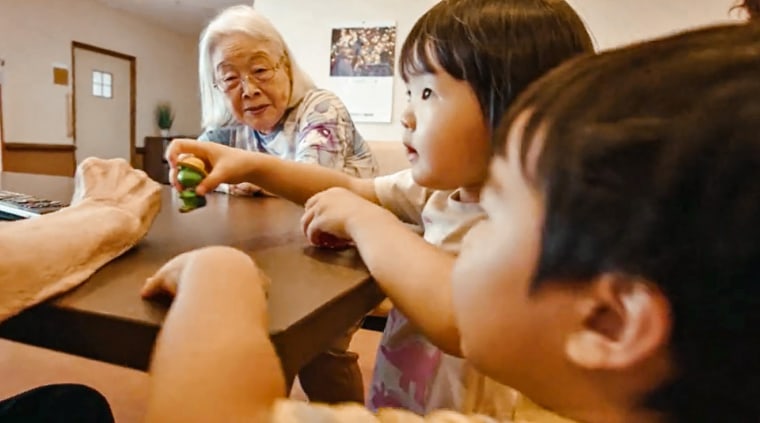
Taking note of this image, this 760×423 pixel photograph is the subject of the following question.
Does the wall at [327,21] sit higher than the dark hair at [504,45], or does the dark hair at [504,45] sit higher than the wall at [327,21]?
the wall at [327,21]

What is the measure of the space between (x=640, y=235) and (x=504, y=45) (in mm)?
396

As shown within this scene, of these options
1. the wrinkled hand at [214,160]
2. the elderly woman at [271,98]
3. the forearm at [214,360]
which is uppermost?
the elderly woman at [271,98]

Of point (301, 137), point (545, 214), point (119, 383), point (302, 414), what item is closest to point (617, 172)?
point (545, 214)

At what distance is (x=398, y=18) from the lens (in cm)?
332

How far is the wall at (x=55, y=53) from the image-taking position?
483cm

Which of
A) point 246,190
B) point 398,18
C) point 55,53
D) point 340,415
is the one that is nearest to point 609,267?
point 340,415

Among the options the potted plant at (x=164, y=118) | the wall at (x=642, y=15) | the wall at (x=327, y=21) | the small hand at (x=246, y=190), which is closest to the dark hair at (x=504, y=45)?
the small hand at (x=246, y=190)

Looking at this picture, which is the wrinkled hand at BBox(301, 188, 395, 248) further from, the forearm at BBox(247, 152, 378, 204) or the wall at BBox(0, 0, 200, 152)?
the wall at BBox(0, 0, 200, 152)

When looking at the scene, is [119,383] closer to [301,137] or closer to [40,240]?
[301,137]

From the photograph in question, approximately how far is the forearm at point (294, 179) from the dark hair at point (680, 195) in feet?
2.02

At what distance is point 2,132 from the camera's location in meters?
4.78

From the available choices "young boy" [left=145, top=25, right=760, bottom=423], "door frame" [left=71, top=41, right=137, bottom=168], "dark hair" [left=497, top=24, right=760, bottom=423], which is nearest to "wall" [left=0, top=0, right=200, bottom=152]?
"door frame" [left=71, top=41, right=137, bottom=168]

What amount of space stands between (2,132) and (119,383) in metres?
3.91

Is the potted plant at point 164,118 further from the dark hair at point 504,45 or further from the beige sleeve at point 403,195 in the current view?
the dark hair at point 504,45
